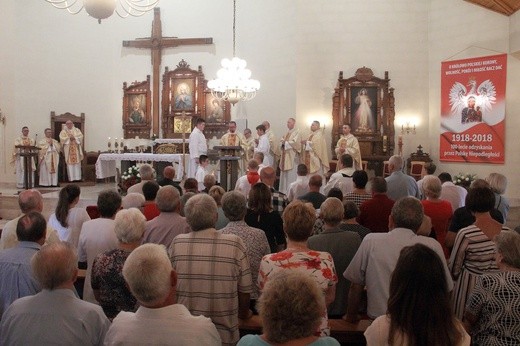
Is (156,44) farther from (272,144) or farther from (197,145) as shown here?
(272,144)

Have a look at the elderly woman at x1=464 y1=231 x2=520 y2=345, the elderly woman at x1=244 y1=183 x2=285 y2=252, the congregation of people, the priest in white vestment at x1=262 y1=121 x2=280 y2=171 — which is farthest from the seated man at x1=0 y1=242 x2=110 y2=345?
the priest in white vestment at x1=262 y1=121 x2=280 y2=171

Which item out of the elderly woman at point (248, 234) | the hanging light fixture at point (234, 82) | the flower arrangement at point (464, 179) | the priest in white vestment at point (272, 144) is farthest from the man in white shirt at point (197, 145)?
the elderly woman at point (248, 234)

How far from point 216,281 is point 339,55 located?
12.6 m

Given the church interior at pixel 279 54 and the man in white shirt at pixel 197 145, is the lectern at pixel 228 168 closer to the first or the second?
the man in white shirt at pixel 197 145

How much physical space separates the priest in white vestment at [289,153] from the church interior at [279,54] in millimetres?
855

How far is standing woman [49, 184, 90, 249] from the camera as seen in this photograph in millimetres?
4965

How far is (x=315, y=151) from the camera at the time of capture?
13961 mm

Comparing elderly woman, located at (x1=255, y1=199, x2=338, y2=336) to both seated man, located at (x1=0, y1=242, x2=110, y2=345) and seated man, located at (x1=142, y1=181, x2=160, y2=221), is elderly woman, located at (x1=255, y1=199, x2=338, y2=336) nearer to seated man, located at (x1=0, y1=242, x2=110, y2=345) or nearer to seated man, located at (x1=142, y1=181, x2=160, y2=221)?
seated man, located at (x1=0, y1=242, x2=110, y2=345)

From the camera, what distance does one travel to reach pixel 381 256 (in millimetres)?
3297

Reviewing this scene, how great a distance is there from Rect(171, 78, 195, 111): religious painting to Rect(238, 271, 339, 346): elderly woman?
14.8m

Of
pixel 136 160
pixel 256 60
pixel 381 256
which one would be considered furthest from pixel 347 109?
pixel 381 256

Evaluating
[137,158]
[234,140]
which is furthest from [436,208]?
[137,158]

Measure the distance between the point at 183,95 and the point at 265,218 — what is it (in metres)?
12.4

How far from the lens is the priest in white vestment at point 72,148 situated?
15672 mm
